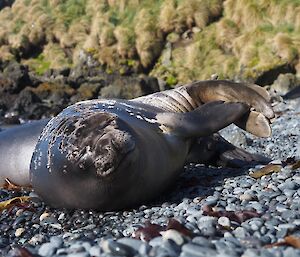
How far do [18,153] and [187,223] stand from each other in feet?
9.05

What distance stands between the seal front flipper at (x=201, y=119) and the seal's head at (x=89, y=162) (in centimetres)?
68

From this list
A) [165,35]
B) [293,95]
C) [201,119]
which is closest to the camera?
[201,119]

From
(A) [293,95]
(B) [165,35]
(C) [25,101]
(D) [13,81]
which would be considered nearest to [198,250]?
(A) [293,95]

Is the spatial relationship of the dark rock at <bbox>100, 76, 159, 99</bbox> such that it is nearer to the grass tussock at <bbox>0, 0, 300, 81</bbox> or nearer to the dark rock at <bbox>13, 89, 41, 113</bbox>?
the grass tussock at <bbox>0, 0, 300, 81</bbox>

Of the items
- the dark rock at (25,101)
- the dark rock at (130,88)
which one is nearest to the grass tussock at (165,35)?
the dark rock at (130,88)

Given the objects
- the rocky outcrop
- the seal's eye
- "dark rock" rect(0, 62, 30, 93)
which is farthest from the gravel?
"dark rock" rect(0, 62, 30, 93)

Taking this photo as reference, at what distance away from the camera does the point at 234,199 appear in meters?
3.73

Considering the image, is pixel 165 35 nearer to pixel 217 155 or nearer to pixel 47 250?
pixel 217 155

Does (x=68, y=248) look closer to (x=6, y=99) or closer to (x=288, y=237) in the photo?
(x=288, y=237)

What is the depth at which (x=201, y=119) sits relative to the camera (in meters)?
4.77

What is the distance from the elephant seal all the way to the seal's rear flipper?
0.02 meters

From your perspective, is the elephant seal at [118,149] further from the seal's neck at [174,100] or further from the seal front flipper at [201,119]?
the seal's neck at [174,100]

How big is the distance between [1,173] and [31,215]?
1.57 metres

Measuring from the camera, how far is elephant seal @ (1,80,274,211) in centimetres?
366
